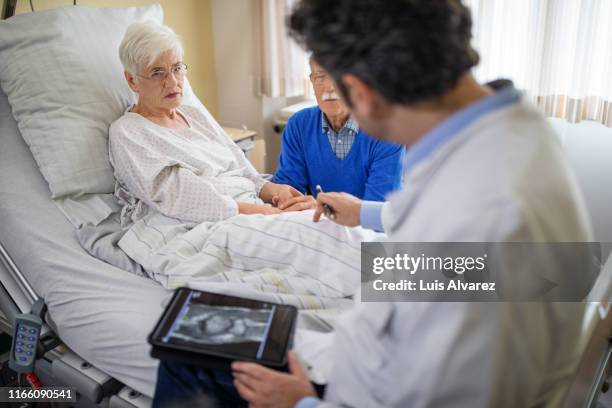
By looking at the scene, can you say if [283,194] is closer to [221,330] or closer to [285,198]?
[285,198]

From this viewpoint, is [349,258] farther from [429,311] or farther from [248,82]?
[248,82]

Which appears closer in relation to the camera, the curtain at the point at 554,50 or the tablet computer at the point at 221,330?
the tablet computer at the point at 221,330

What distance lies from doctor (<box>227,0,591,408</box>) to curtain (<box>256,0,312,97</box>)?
6.39 ft

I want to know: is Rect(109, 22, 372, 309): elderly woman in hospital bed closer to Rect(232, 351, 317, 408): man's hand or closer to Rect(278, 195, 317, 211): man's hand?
Rect(278, 195, 317, 211): man's hand

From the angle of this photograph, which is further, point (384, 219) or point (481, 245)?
point (384, 219)

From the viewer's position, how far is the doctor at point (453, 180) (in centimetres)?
66

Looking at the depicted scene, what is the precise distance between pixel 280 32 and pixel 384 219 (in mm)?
1784

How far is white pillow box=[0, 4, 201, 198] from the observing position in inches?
60.8

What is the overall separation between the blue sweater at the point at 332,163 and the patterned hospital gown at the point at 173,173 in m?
0.21

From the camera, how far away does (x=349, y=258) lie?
122cm

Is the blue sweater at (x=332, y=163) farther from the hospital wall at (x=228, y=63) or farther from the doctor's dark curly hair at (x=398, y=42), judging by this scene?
the doctor's dark curly hair at (x=398, y=42)

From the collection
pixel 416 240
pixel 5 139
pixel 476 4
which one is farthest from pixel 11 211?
pixel 476 4

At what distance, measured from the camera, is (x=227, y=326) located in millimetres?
1004

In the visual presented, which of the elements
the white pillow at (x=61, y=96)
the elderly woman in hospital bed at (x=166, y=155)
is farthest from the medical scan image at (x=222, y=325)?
the white pillow at (x=61, y=96)
